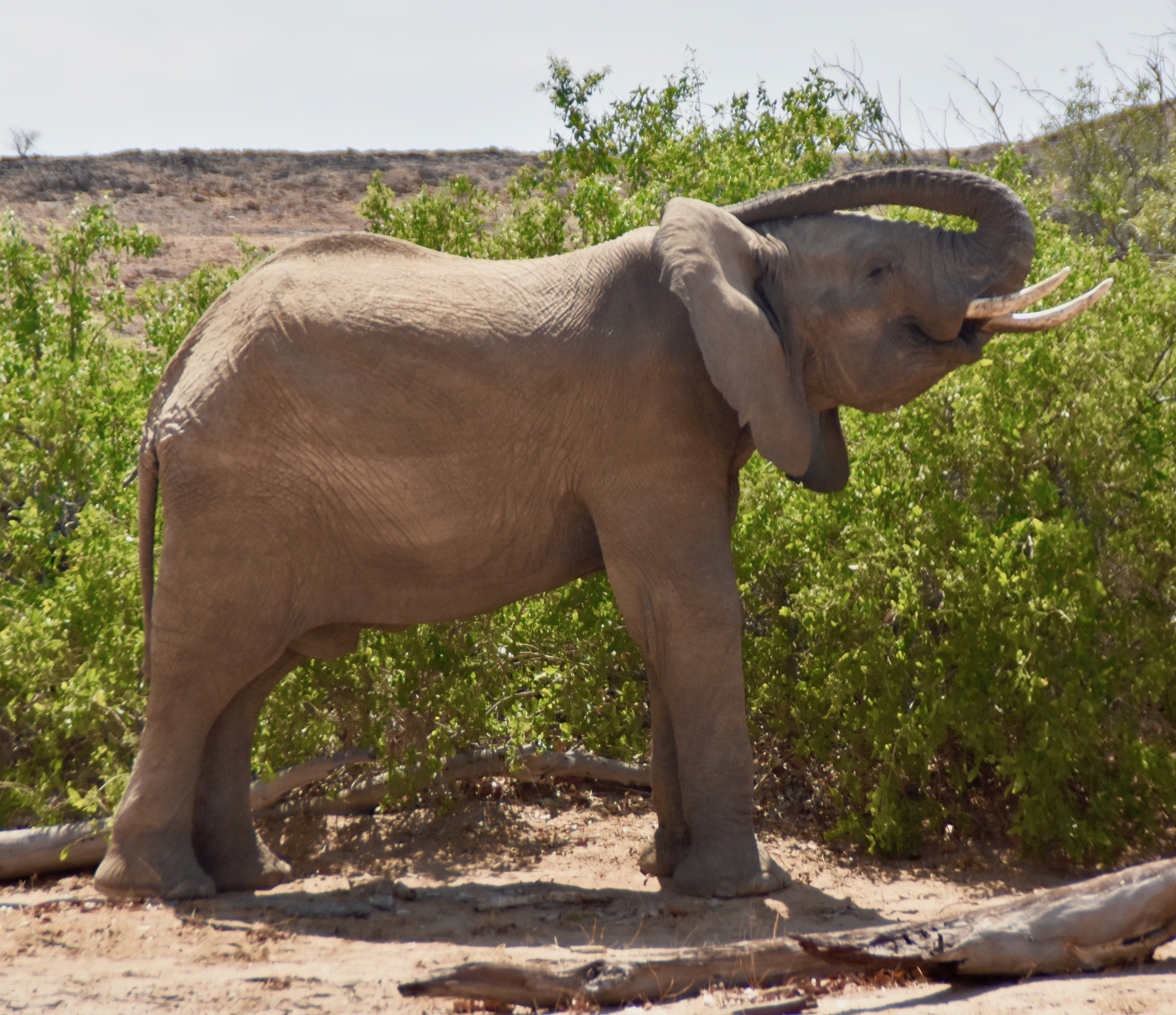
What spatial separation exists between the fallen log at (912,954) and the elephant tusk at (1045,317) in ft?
7.90

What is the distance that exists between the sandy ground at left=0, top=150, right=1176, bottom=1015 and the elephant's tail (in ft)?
4.22

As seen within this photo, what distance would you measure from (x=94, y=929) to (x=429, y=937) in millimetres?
1366

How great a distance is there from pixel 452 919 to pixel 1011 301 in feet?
12.3

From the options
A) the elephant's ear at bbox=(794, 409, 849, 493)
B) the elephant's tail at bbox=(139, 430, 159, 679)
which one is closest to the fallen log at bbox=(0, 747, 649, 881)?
the elephant's tail at bbox=(139, 430, 159, 679)

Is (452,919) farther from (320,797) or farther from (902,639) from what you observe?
(902,639)

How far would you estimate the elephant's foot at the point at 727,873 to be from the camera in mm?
5355

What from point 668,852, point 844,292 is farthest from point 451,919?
point 844,292

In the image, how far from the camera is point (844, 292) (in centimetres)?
547

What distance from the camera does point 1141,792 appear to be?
20.4ft

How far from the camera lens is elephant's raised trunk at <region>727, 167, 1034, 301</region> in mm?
5281

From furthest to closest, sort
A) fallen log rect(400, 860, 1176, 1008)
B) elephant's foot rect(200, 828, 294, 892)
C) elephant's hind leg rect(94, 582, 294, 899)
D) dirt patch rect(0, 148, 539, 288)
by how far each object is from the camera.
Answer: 1. dirt patch rect(0, 148, 539, 288)
2. elephant's foot rect(200, 828, 294, 892)
3. elephant's hind leg rect(94, 582, 294, 899)
4. fallen log rect(400, 860, 1176, 1008)

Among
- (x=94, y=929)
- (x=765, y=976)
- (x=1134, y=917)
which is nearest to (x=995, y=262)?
(x=1134, y=917)

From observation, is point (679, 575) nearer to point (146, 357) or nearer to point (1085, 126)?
point (146, 357)

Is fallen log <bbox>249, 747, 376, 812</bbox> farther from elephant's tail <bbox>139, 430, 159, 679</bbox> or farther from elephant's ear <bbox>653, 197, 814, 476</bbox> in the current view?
elephant's ear <bbox>653, 197, 814, 476</bbox>
